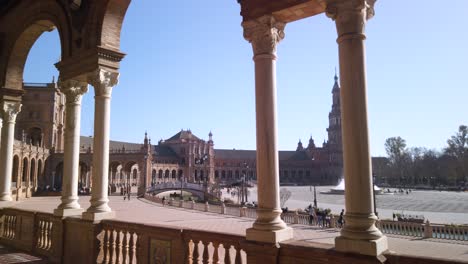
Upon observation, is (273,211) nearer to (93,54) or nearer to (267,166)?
(267,166)

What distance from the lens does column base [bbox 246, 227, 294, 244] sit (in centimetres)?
473

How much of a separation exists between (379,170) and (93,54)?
11886 cm


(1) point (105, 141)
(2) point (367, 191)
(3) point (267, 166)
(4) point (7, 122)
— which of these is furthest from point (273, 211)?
(4) point (7, 122)

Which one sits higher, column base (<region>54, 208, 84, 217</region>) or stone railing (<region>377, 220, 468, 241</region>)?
column base (<region>54, 208, 84, 217</region>)

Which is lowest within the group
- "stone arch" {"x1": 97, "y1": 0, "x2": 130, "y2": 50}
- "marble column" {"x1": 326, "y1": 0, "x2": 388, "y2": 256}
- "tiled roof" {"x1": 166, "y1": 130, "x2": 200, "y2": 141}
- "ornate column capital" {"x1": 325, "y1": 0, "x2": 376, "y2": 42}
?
"marble column" {"x1": 326, "y1": 0, "x2": 388, "y2": 256}

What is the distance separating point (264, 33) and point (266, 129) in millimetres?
1467

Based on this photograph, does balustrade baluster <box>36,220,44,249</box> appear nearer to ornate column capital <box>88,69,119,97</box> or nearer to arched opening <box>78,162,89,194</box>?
ornate column capital <box>88,69,119,97</box>

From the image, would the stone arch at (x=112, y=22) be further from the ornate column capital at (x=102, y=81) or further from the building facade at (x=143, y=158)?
the building facade at (x=143, y=158)

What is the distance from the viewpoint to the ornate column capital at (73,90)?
867cm

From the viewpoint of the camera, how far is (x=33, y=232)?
28.5 ft

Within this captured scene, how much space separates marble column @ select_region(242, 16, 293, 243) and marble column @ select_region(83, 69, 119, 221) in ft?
12.1

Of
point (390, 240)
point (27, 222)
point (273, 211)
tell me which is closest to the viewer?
point (273, 211)

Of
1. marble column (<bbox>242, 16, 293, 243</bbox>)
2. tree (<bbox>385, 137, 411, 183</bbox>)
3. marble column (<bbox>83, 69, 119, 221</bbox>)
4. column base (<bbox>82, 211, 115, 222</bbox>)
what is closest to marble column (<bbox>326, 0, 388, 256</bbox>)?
marble column (<bbox>242, 16, 293, 243</bbox>)

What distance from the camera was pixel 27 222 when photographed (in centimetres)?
901
